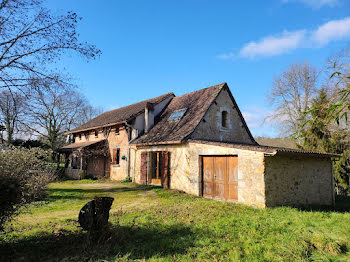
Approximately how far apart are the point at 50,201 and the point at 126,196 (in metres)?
3.07

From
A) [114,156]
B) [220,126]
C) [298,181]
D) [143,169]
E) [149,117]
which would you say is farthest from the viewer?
[114,156]

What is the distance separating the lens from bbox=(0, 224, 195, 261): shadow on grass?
3928 millimetres

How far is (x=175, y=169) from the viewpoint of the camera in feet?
37.6

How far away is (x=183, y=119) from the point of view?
1372cm

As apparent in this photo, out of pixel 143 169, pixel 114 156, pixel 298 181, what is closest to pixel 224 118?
pixel 143 169

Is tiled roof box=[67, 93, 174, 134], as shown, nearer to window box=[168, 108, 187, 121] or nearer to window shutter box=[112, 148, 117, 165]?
window shutter box=[112, 148, 117, 165]

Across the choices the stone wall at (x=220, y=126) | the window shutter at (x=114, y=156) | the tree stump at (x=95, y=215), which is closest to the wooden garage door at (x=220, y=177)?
the stone wall at (x=220, y=126)

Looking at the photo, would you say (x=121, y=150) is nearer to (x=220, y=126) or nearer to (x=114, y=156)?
(x=114, y=156)

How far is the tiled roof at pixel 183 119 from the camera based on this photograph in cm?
1210

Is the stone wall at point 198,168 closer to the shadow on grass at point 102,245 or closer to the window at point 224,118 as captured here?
the shadow on grass at point 102,245

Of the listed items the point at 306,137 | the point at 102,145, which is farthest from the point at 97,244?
the point at 306,137

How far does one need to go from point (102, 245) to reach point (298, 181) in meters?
8.04

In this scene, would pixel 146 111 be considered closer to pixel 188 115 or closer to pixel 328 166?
pixel 188 115

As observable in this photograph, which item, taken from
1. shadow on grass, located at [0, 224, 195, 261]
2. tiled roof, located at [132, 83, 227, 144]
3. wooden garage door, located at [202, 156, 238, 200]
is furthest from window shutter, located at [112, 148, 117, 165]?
shadow on grass, located at [0, 224, 195, 261]
